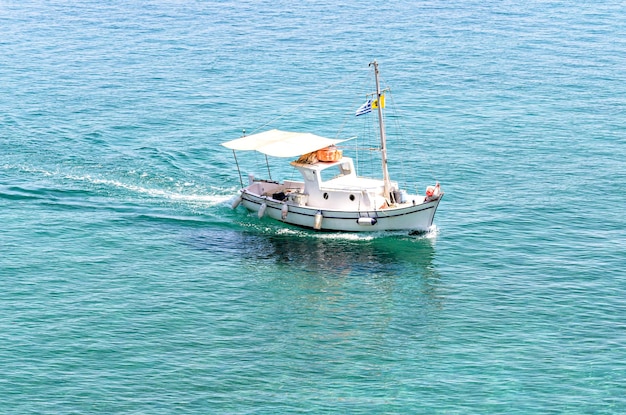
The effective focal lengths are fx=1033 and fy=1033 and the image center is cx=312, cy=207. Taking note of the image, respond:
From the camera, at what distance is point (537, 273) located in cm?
8956

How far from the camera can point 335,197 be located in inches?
3912

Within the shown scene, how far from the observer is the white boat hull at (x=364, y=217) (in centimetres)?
9625

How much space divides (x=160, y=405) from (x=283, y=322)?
14993 millimetres

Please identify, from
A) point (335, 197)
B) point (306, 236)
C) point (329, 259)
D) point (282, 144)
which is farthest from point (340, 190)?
point (329, 259)

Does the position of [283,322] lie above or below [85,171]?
below

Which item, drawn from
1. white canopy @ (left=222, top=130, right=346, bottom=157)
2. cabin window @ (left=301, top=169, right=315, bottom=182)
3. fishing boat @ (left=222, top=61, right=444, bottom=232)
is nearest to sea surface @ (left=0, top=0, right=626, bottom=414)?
fishing boat @ (left=222, top=61, right=444, bottom=232)

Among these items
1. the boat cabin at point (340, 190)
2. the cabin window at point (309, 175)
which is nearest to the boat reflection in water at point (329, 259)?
the boat cabin at point (340, 190)

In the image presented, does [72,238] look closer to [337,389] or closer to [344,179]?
[344,179]

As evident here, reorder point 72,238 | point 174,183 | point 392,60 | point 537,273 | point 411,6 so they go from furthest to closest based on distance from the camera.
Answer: point 411,6 < point 392,60 < point 174,183 < point 72,238 < point 537,273

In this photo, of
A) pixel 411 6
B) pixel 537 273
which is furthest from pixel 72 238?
pixel 411 6

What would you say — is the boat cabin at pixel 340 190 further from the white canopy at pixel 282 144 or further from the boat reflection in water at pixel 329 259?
the boat reflection in water at pixel 329 259

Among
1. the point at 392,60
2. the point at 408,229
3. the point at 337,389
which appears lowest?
the point at 337,389

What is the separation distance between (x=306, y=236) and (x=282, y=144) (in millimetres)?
Answer: 10036

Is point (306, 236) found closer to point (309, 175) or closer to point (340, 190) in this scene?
point (340, 190)
